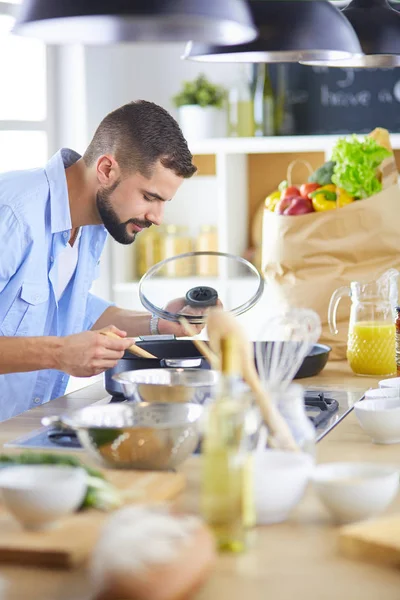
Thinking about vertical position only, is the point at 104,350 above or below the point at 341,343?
above

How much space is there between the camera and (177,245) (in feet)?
14.8

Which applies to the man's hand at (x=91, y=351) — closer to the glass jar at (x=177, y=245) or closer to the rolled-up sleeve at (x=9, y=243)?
the rolled-up sleeve at (x=9, y=243)

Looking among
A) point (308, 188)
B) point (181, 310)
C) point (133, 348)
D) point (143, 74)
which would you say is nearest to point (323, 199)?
point (308, 188)

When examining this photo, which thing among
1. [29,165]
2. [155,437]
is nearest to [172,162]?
[155,437]

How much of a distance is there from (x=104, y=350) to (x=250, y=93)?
9.00 ft

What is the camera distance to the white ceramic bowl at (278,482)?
120cm

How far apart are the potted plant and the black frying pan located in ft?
6.89

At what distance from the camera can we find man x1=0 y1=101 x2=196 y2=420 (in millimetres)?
2354

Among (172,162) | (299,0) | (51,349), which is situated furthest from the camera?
(172,162)

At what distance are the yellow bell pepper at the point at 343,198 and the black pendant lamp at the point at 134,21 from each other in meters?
1.26

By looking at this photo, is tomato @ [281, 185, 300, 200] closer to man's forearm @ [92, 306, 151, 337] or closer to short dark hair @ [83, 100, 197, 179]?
short dark hair @ [83, 100, 197, 179]

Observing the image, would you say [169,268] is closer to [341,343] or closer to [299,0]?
[341,343]

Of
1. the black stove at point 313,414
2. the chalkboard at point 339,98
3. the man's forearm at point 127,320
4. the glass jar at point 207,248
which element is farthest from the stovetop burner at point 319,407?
the chalkboard at point 339,98

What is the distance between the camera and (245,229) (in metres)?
4.55
